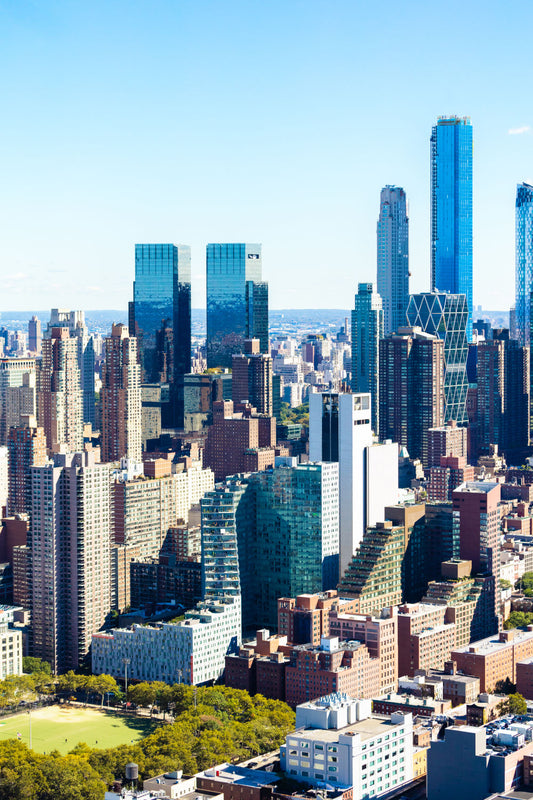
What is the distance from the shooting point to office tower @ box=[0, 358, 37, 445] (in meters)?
129

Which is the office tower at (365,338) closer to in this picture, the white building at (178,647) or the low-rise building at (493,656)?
the white building at (178,647)

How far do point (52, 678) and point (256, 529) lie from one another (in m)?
13.7

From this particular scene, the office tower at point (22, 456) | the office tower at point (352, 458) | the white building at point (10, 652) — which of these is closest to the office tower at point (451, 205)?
the office tower at point (22, 456)

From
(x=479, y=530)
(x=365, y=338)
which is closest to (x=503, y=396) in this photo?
(x=365, y=338)

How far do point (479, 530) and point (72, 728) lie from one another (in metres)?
24.1

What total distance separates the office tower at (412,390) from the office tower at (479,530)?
58.4 metres

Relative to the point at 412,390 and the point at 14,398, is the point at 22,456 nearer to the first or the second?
the point at 14,398

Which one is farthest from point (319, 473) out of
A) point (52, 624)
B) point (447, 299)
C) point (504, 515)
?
point (447, 299)

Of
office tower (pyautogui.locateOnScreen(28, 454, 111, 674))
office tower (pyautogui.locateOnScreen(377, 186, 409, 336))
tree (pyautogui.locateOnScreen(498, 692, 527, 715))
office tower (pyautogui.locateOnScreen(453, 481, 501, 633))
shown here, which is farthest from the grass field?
office tower (pyautogui.locateOnScreen(377, 186, 409, 336))

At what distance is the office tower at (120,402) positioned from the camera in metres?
122

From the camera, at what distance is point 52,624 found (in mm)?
69125

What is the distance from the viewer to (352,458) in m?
75.4

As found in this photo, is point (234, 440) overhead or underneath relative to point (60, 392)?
underneath

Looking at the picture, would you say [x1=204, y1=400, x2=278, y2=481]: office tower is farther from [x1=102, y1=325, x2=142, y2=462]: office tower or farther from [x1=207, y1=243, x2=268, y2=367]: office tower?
[x1=207, y1=243, x2=268, y2=367]: office tower
